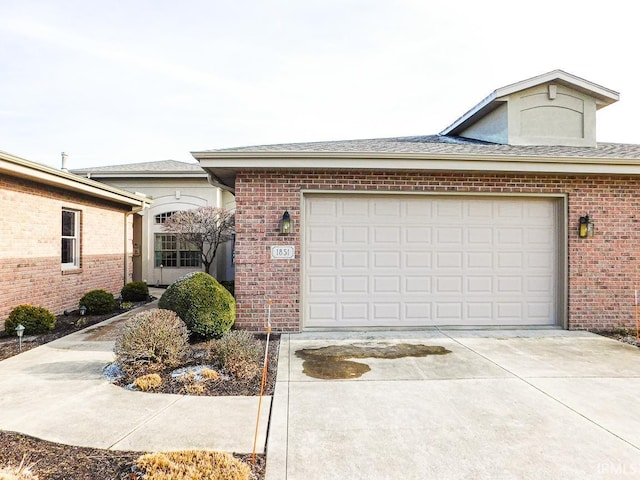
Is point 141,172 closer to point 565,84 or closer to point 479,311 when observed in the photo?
point 479,311

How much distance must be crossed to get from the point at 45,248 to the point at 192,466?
25.4 ft

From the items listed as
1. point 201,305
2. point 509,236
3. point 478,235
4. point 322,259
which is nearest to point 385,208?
point 322,259

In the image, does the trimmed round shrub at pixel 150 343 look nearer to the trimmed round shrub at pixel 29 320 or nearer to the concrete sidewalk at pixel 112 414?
the concrete sidewalk at pixel 112 414

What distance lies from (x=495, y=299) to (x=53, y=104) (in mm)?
15602

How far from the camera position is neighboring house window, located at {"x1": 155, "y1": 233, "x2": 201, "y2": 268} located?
15.3 m

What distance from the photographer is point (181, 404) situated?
158 inches

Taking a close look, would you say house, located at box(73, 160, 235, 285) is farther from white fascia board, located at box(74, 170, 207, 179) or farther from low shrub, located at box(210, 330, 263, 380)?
low shrub, located at box(210, 330, 263, 380)

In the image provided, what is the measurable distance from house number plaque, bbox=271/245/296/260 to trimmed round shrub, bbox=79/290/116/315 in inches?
198

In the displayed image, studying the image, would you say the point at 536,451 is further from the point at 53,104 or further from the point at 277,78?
the point at 53,104

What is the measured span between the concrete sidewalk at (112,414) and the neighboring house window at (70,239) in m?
4.79


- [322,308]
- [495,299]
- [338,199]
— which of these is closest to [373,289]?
[322,308]

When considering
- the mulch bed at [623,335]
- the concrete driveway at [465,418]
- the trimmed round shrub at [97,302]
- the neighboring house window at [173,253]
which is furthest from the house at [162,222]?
the mulch bed at [623,335]

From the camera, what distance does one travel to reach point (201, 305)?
6.17m

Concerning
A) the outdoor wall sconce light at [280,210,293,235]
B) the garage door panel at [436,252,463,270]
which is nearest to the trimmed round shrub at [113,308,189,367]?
the outdoor wall sconce light at [280,210,293,235]
